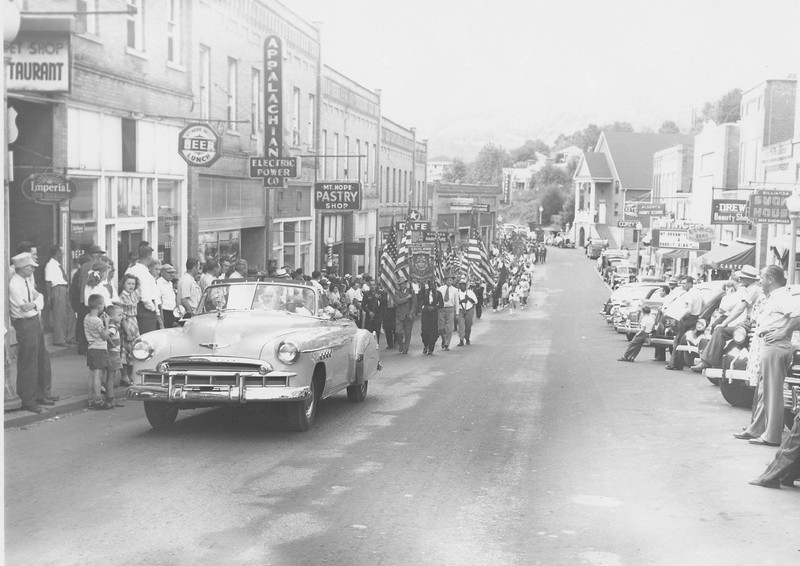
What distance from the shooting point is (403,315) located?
24.3 metres

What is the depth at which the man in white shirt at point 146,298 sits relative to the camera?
14.9 metres

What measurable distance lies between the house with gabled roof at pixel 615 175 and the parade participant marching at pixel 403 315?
78.0 metres

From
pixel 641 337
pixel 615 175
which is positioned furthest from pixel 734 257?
pixel 615 175

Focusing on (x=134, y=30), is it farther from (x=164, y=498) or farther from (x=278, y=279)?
(x=164, y=498)

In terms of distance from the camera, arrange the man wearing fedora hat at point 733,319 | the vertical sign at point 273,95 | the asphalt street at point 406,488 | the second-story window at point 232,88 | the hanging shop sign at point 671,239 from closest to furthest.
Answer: the asphalt street at point 406,488, the man wearing fedora hat at point 733,319, the second-story window at point 232,88, the vertical sign at point 273,95, the hanging shop sign at point 671,239

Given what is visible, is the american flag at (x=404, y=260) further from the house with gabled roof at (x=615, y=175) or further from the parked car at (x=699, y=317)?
the house with gabled roof at (x=615, y=175)

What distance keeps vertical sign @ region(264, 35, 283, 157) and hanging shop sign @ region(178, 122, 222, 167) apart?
6104 millimetres

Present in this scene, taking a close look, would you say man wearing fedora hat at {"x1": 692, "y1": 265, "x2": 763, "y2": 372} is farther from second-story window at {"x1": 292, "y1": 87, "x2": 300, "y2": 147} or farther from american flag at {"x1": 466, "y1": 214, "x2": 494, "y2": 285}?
american flag at {"x1": 466, "y1": 214, "x2": 494, "y2": 285}

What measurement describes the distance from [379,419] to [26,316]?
4405 millimetres

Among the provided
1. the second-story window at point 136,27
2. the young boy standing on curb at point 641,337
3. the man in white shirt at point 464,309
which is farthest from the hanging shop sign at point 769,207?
the second-story window at point 136,27

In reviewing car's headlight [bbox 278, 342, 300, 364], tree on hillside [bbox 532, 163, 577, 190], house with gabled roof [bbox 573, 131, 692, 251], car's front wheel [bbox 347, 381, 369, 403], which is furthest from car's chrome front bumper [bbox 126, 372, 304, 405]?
tree on hillside [bbox 532, 163, 577, 190]

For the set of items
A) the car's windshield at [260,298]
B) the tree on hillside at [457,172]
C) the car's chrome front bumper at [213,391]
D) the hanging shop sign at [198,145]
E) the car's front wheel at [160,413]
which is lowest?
the car's front wheel at [160,413]

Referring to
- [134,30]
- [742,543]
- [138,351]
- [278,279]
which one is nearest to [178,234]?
[134,30]

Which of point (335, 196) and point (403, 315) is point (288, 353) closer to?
point (403, 315)
